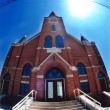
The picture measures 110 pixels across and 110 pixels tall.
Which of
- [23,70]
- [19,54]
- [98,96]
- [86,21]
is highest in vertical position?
[86,21]

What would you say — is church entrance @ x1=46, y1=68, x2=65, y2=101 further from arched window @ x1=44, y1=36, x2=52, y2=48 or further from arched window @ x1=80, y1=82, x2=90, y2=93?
arched window @ x1=44, y1=36, x2=52, y2=48

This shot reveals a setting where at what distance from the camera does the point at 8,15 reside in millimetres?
2838

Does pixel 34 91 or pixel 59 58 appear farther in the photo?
pixel 59 58

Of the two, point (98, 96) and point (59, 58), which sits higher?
point (59, 58)

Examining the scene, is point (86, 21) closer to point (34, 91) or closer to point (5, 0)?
point (5, 0)

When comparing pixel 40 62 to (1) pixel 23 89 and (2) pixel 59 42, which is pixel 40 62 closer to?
(2) pixel 59 42

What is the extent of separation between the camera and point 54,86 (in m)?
4.57

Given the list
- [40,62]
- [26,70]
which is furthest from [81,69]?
[26,70]

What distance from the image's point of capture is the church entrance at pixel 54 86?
13.1 ft

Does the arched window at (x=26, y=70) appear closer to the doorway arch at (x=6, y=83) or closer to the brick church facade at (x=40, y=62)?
the brick church facade at (x=40, y=62)

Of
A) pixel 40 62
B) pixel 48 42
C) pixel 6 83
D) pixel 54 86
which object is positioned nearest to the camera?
pixel 6 83

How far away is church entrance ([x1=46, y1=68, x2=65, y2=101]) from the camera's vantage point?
3.99 meters

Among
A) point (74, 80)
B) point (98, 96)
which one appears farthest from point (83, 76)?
point (98, 96)

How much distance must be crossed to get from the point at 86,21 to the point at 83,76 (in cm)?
135
